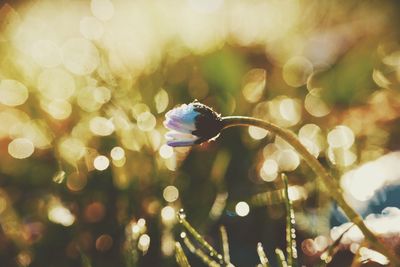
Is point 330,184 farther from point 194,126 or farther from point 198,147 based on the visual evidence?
point 198,147

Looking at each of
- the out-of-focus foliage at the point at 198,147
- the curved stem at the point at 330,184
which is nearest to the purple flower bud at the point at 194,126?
the curved stem at the point at 330,184

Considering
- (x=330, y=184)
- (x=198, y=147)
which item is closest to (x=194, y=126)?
(x=330, y=184)

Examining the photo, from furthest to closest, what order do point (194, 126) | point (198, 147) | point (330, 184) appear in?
point (198, 147)
point (194, 126)
point (330, 184)

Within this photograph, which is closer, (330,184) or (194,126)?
(330,184)

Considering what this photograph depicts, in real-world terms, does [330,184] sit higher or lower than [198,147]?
higher

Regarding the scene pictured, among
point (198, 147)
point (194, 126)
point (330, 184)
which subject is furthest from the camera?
point (198, 147)

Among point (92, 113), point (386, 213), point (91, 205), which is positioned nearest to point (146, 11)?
point (92, 113)

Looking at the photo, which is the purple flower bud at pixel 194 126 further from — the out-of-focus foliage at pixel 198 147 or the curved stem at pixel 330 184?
the out-of-focus foliage at pixel 198 147

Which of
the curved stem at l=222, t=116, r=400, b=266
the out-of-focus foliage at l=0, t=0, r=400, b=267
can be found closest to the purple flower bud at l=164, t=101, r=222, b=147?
the curved stem at l=222, t=116, r=400, b=266
